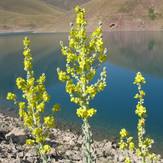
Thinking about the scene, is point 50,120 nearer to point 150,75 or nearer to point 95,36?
point 95,36

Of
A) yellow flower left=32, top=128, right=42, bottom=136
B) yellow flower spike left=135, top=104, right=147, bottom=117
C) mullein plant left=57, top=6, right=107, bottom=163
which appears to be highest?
mullein plant left=57, top=6, right=107, bottom=163

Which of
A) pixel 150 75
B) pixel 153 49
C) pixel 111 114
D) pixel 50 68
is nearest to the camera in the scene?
pixel 111 114

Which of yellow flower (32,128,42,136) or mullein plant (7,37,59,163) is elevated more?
mullein plant (7,37,59,163)

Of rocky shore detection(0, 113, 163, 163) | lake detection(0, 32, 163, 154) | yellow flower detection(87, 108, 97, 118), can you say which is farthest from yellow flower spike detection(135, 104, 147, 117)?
lake detection(0, 32, 163, 154)

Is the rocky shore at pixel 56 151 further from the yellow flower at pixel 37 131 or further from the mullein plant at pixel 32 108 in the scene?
the yellow flower at pixel 37 131

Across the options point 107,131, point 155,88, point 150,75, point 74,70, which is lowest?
point 74,70

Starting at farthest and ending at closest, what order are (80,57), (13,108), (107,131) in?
(13,108)
(107,131)
(80,57)

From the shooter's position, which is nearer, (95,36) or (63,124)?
(95,36)

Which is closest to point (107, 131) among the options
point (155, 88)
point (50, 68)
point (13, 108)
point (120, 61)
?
point (13, 108)

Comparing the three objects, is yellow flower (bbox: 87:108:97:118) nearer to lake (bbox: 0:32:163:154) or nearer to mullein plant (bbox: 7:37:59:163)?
mullein plant (bbox: 7:37:59:163)

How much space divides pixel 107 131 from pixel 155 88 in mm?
25603

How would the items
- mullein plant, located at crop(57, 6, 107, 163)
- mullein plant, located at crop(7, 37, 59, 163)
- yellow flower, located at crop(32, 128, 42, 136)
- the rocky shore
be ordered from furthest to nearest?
the rocky shore < mullein plant, located at crop(7, 37, 59, 163) < yellow flower, located at crop(32, 128, 42, 136) < mullein plant, located at crop(57, 6, 107, 163)

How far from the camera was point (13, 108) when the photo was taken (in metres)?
57.6

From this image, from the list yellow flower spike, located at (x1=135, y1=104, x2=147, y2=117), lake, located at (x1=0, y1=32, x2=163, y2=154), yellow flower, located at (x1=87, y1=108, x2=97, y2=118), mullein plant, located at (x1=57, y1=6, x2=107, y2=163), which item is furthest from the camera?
lake, located at (x1=0, y1=32, x2=163, y2=154)
